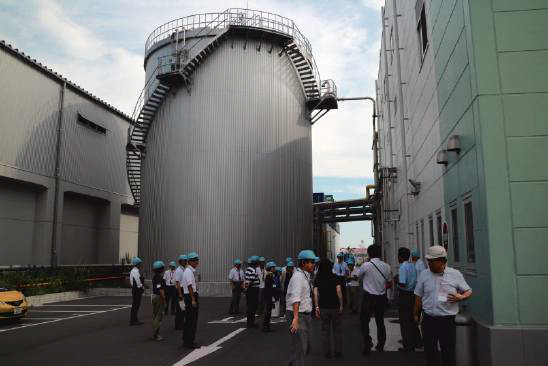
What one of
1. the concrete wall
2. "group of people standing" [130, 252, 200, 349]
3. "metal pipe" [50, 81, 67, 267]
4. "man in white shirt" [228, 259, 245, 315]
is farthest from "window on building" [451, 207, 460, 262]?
"metal pipe" [50, 81, 67, 267]

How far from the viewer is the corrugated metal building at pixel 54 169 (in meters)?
25.0

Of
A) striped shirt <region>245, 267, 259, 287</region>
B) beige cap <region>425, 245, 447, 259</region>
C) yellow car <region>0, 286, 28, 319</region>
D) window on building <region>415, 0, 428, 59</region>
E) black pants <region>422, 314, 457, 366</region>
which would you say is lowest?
→ yellow car <region>0, 286, 28, 319</region>

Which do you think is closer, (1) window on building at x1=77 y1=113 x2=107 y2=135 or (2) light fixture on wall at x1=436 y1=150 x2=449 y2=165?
(2) light fixture on wall at x1=436 y1=150 x2=449 y2=165

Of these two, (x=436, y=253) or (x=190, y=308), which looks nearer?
(x=436, y=253)

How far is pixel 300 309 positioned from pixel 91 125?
2993 cm

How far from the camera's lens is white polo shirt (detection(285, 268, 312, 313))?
659 cm

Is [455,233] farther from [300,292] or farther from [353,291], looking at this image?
[353,291]

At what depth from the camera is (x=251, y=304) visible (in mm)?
13383

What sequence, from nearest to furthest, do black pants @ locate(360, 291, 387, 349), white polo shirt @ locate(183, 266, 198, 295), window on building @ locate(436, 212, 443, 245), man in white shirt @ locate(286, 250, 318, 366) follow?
man in white shirt @ locate(286, 250, 318, 366) → black pants @ locate(360, 291, 387, 349) → white polo shirt @ locate(183, 266, 198, 295) → window on building @ locate(436, 212, 443, 245)

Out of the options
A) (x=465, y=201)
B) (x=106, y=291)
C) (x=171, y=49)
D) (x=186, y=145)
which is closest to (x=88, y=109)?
(x=171, y=49)

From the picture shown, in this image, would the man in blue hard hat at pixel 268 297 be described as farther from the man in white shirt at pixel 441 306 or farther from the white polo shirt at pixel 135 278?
the man in white shirt at pixel 441 306

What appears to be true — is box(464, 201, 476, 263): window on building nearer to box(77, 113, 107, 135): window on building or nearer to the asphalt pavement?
the asphalt pavement

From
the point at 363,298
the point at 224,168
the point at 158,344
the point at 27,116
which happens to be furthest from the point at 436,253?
the point at 27,116

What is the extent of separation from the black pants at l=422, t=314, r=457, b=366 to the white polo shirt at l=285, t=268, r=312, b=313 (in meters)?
1.61
